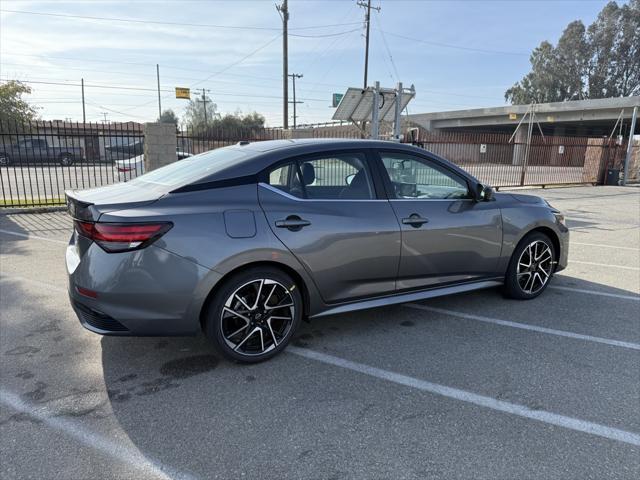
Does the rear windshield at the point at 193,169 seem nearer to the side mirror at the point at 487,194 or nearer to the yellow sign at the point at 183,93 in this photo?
the side mirror at the point at 487,194

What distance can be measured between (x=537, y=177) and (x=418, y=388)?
807 inches

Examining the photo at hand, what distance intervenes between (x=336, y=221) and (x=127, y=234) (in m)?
1.49

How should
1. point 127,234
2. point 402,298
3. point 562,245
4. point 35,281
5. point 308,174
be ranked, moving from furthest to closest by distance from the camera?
point 35,281, point 562,245, point 402,298, point 308,174, point 127,234

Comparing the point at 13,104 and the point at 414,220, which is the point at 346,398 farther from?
the point at 13,104

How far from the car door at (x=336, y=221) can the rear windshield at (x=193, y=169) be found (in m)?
0.39

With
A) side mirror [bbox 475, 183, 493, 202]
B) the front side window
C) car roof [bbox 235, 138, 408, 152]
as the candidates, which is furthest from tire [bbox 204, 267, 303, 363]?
side mirror [bbox 475, 183, 493, 202]

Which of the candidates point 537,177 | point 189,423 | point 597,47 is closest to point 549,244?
point 189,423

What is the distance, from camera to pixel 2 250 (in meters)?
6.66

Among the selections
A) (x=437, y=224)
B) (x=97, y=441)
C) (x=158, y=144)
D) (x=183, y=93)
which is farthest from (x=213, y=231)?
(x=183, y=93)

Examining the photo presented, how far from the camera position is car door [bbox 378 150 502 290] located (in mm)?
3961

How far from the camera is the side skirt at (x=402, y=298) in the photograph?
375 cm

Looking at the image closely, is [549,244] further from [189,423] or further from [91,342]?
[91,342]

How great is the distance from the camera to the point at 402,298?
4051 millimetres

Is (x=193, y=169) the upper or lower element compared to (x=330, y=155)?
lower
